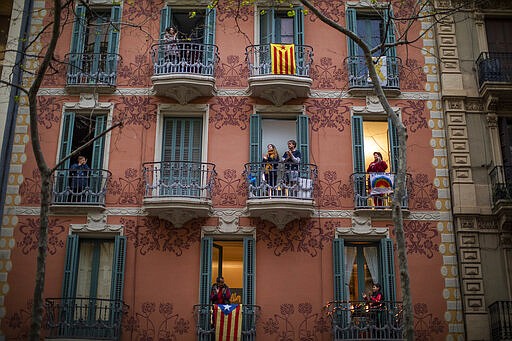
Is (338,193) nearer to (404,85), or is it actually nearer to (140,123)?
(404,85)

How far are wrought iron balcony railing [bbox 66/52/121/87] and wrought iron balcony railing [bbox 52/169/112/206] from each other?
2.56m

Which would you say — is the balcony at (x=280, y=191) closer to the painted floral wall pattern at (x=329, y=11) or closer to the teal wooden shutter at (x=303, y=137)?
the teal wooden shutter at (x=303, y=137)

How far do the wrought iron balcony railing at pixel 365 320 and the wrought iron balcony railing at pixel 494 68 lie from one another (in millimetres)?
6811

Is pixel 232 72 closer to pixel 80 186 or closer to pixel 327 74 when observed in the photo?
pixel 327 74

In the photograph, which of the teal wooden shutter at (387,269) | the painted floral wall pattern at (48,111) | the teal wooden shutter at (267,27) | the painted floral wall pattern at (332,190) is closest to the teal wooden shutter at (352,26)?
the teal wooden shutter at (267,27)

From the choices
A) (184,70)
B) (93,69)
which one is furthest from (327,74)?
(93,69)

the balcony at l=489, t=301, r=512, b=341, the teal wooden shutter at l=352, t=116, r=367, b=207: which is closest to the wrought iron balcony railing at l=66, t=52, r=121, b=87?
the teal wooden shutter at l=352, t=116, r=367, b=207

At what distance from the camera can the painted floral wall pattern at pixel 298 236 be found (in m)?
16.7

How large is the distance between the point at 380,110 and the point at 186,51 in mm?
5765

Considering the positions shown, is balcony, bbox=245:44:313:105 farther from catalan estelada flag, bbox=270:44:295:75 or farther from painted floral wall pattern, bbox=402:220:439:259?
painted floral wall pattern, bbox=402:220:439:259

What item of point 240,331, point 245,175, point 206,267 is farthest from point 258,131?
point 240,331

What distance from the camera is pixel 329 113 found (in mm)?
17969

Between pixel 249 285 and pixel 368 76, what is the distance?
6748 millimetres

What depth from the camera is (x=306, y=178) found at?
17047 millimetres
